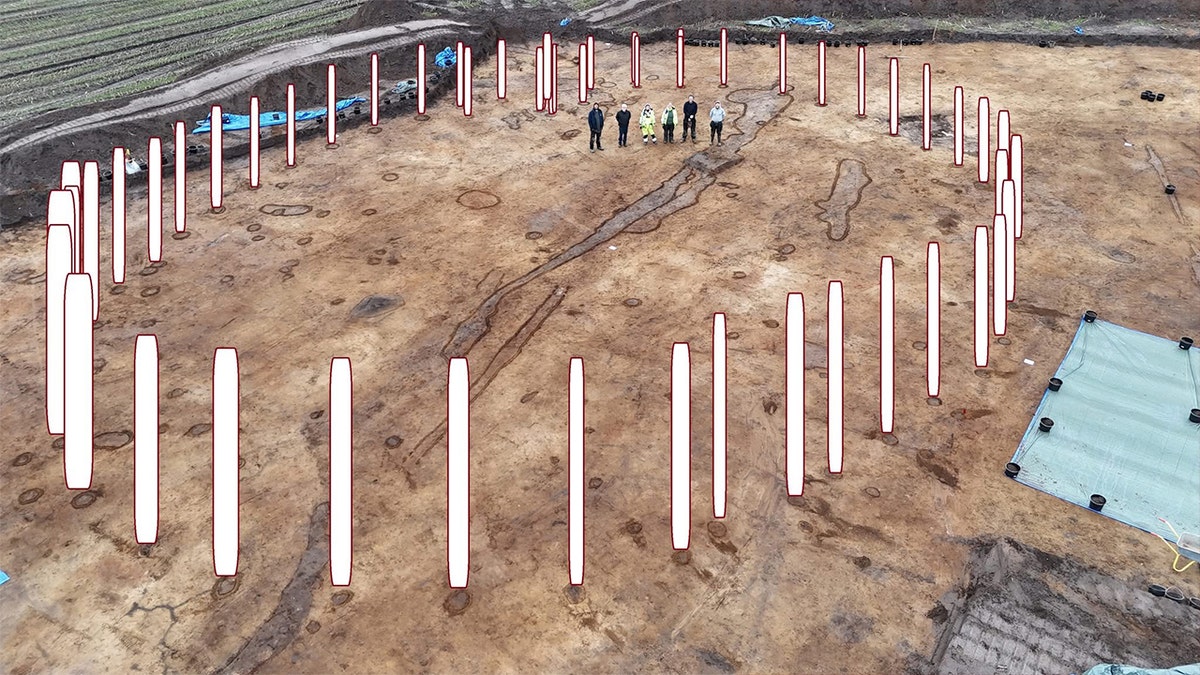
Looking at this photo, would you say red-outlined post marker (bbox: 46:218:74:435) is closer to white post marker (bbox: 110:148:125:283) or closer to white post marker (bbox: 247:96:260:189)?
white post marker (bbox: 110:148:125:283)

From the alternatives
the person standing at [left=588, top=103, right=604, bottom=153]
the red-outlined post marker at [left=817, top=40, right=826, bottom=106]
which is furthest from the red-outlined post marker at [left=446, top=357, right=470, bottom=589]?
the red-outlined post marker at [left=817, top=40, right=826, bottom=106]

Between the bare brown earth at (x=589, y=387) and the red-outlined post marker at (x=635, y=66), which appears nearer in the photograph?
the bare brown earth at (x=589, y=387)

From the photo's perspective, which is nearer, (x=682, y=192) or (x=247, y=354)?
(x=247, y=354)

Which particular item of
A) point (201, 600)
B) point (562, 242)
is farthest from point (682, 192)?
point (201, 600)

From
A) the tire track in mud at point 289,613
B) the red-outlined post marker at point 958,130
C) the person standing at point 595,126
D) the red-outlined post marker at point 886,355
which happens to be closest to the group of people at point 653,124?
the person standing at point 595,126

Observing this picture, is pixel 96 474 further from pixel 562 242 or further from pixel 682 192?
pixel 682 192

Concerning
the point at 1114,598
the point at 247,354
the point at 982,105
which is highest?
the point at 982,105

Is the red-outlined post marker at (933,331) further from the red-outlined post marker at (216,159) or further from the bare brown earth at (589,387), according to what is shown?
the red-outlined post marker at (216,159)
